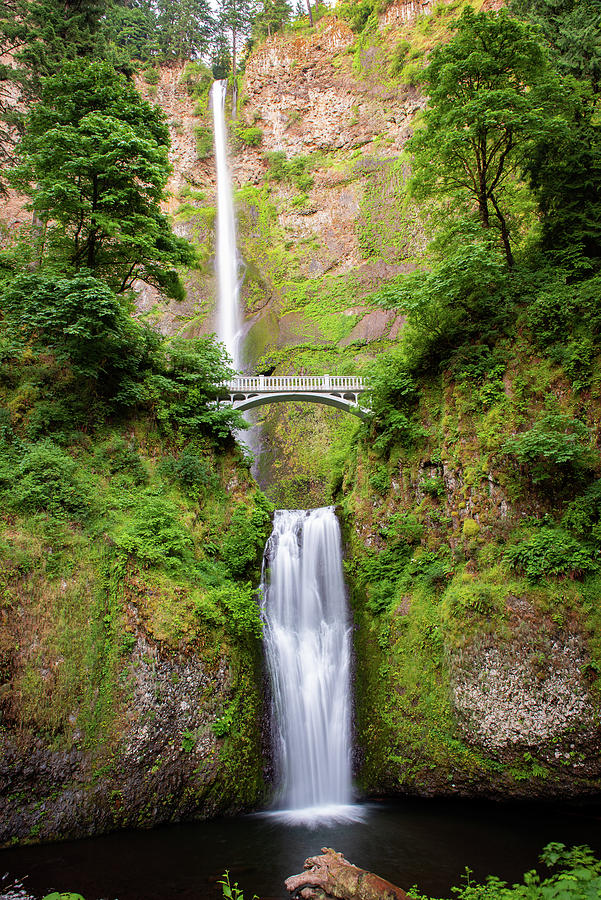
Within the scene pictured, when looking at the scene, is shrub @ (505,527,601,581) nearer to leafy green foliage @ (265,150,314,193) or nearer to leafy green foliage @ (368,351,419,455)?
leafy green foliage @ (368,351,419,455)

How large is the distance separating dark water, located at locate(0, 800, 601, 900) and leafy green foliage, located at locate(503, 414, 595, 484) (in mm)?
5320

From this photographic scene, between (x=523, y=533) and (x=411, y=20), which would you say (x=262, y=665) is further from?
(x=411, y=20)

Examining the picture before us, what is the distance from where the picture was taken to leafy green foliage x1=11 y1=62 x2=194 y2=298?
10078mm

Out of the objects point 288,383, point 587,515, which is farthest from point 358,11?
point 587,515

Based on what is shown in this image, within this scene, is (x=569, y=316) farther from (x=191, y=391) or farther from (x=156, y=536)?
(x=156, y=536)

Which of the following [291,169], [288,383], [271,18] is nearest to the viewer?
[288,383]

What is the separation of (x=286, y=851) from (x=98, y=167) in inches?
517

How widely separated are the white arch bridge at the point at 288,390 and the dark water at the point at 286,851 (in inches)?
456

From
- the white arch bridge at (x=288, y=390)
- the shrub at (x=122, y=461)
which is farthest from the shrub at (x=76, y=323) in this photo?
the white arch bridge at (x=288, y=390)

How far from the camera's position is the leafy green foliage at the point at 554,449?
810cm

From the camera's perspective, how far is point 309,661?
1093 cm

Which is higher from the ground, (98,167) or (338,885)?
(98,167)

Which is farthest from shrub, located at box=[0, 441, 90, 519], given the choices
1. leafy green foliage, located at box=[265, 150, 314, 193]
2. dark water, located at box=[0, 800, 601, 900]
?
leafy green foliage, located at box=[265, 150, 314, 193]

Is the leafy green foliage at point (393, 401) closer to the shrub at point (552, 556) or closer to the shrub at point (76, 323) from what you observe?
the shrub at point (552, 556)
